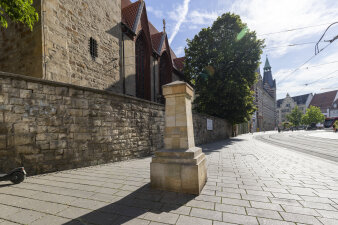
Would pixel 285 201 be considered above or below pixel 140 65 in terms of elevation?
below

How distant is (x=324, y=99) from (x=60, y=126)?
10041 cm

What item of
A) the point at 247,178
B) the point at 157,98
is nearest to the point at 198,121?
the point at 157,98

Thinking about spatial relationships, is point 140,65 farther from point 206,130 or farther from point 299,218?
point 299,218

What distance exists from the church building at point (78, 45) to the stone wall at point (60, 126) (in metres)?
2.73

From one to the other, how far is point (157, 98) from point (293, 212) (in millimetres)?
15061

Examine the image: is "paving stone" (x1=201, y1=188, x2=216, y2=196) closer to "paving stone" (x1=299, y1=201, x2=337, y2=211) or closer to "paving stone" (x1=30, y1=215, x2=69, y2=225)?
"paving stone" (x1=299, y1=201, x2=337, y2=211)

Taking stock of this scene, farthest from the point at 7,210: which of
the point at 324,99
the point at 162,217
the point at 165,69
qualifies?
the point at 324,99

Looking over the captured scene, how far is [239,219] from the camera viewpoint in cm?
207

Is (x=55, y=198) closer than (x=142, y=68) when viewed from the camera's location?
Yes

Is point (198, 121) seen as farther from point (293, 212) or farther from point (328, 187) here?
point (293, 212)

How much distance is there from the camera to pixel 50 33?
21.8 ft

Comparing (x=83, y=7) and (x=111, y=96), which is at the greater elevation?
(x=83, y=7)

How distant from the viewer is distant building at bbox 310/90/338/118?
2648 inches

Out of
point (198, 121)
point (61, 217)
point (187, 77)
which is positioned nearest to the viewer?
point (61, 217)
